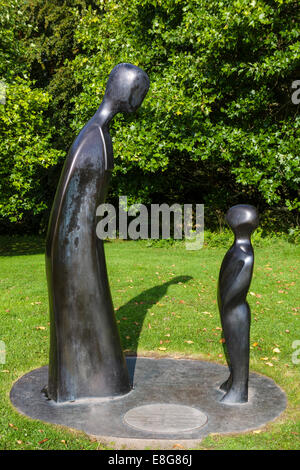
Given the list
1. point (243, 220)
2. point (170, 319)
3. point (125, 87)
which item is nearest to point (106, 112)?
point (125, 87)

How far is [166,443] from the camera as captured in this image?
3990 mm

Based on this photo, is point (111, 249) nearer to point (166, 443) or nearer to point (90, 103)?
point (90, 103)

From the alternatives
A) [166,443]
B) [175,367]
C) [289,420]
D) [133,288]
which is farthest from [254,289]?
[166,443]

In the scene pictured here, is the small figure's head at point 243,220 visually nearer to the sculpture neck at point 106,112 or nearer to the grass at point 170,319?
the sculpture neck at point 106,112

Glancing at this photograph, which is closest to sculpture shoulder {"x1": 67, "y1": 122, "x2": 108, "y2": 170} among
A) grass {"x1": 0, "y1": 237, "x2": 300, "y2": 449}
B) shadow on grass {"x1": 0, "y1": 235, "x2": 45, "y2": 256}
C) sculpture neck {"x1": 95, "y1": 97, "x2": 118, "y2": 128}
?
sculpture neck {"x1": 95, "y1": 97, "x2": 118, "y2": 128}

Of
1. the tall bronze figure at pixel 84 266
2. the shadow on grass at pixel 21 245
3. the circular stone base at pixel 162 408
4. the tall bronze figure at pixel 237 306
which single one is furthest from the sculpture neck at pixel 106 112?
the shadow on grass at pixel 21 245

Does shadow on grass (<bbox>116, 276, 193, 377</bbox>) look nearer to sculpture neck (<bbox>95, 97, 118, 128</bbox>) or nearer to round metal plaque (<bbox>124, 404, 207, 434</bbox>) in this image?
round metal plaque (<bbox>124, 404, 207, 434</bbox>)

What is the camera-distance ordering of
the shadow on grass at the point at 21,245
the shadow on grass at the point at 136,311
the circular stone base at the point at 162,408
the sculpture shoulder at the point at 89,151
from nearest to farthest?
the circular stone base at the point at 162,408 < the sculpture shoulder at the point at 89,151 < the shadow on grass at the point at 136,311 < the shadow on grass at the point at 21,245

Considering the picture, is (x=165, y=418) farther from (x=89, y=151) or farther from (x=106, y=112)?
(x=106, y=112)

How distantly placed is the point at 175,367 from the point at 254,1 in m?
9.64

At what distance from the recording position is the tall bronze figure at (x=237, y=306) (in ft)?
15.4

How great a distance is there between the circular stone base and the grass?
0.41ft

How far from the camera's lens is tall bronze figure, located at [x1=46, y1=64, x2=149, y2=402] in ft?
15.2
